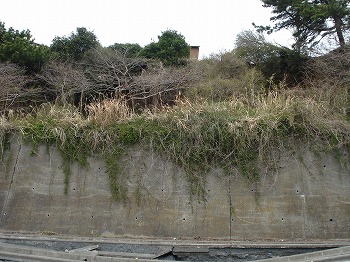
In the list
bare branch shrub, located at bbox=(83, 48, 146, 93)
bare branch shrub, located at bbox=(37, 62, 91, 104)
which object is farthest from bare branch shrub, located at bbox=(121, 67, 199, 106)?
bare branch shrub, located at bbox=(37, 62, 91, 104)

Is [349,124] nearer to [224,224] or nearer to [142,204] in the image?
[224,224]

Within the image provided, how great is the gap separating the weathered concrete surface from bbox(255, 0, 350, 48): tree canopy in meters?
5.06

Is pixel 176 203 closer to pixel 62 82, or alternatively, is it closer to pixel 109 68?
pixel 62 82

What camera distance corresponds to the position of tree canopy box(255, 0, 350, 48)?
1044 centimetres

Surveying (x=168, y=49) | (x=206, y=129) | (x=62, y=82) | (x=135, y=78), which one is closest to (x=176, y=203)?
(x=206, y=129)

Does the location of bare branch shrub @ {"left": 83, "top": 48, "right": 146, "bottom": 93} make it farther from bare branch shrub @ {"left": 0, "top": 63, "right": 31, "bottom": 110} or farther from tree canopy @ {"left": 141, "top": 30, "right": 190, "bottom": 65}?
bare branch shrub @ {"left": 0, "top": 63, "right": 31, "bottom": 110}

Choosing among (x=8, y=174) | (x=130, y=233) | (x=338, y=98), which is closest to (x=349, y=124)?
(x=338, y=98)

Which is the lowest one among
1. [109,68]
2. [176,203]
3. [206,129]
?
[176,203]

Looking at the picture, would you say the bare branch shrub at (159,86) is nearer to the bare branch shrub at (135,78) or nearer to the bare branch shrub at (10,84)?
the bare branch shrub at (135,78)

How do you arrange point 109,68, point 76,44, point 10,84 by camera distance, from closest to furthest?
point 10,84 < point 109,68 < point 76,44

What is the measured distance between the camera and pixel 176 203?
759 cm

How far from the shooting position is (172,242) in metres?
7.14

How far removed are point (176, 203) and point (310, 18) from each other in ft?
23.8

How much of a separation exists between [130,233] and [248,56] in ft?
27.4
